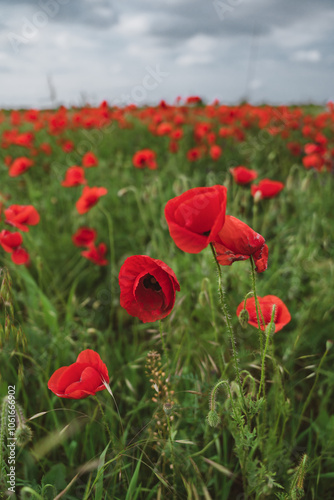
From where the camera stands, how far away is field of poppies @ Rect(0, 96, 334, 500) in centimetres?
96

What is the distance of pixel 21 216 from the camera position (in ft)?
5.94

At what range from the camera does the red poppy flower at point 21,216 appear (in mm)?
1787

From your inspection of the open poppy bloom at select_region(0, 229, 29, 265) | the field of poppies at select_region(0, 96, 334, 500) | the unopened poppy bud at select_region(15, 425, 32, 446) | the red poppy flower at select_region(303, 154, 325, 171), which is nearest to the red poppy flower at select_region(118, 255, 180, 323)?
the field of poppies at select_region(0, 96, 334, 500)

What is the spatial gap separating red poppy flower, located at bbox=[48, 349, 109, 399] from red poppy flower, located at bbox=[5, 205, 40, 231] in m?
0.95

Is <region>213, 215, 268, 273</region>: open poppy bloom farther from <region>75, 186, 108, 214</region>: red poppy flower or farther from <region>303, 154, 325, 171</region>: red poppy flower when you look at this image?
<region>303, 154, 325, 171</region>: red poppy flower

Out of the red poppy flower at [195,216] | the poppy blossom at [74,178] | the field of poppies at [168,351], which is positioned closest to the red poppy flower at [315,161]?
the field of poppies at [168,351]

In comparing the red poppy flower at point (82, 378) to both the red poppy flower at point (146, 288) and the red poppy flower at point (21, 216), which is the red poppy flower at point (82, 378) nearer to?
the red poppy flower at point (146, 288)

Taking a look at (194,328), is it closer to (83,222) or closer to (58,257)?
(58,257)

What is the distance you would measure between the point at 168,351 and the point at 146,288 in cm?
84

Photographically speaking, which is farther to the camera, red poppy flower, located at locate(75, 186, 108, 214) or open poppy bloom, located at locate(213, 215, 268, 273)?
red poppy flower, located at locate(75, 186, 108, 214)

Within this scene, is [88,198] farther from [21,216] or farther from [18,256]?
[18,256]

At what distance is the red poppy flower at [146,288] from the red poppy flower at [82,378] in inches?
7.1

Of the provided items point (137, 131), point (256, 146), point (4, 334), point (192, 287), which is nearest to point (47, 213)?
point (192, 287)

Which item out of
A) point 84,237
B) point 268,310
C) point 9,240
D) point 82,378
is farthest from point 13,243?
point 268,310
